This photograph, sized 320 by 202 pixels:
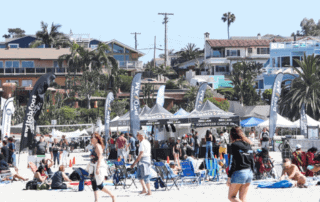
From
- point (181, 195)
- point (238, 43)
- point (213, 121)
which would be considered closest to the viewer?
point (181, 195)

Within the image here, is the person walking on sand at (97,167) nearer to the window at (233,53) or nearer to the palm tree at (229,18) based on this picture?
the window at (233,53)

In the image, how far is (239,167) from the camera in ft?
29.2

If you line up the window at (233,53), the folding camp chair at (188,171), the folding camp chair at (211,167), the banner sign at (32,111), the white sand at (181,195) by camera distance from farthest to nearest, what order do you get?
the window at (233,53) < the banner sign at (32,111) < the folding camp chair at (211,167) < the folding camp chair at (188,171) < the white sand at (181,195)

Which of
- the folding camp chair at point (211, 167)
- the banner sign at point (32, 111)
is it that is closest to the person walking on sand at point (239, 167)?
the folding camp chair at point (211, 167)

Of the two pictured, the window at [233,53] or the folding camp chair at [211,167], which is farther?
the window at [233,53]

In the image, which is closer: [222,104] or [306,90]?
[306,90]

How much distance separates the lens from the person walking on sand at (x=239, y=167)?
29.1 feet

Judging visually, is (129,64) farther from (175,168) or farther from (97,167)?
(97,167)

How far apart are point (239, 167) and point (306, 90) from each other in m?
38.3

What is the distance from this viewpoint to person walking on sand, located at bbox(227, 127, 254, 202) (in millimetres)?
8875

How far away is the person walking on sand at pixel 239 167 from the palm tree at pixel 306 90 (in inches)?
1477

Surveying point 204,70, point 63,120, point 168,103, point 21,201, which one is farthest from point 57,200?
point 204,70

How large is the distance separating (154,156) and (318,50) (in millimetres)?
50165

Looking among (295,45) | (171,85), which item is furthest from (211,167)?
(171,85)
